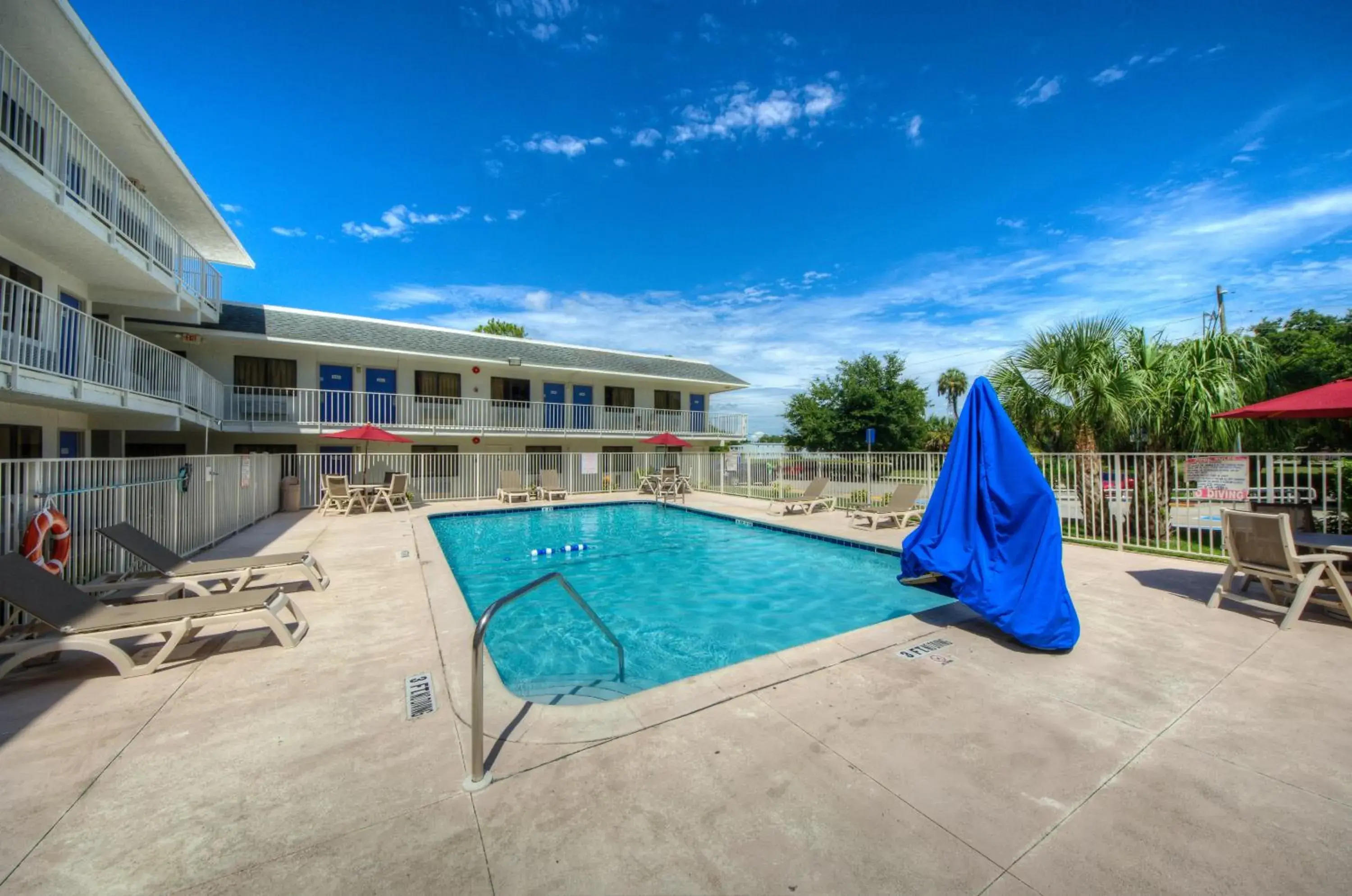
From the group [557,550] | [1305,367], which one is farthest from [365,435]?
[1305,367]

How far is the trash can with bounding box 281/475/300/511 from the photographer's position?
1567cm

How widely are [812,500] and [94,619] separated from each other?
13.3m

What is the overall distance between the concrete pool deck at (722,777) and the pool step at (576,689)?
2.92 ft

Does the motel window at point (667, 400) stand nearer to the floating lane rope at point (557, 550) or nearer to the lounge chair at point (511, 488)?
the lounge chair at point (511, 488)

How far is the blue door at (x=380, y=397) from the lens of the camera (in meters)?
19.3

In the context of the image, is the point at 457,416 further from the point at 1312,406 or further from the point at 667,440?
the point at 1312,406

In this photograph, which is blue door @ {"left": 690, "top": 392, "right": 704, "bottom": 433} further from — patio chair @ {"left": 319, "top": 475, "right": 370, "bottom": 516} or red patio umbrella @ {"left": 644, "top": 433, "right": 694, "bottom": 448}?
patio chair @ {"left": 319, "top": 475, "right": 370, "bottom": 516}

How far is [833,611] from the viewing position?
7.19 metres

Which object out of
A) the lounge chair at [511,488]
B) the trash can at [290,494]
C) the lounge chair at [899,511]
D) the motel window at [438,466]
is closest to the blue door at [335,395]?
the motel window at [438,466]

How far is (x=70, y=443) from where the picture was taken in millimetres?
10500

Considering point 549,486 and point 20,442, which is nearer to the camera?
point 20,442

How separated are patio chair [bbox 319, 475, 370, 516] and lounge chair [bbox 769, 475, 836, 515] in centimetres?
1202

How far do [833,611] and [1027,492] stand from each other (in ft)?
11.0

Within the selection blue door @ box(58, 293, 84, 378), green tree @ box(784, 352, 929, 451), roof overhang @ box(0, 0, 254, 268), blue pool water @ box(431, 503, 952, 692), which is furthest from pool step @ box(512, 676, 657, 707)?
green tree @ box(784, 352, 929, 451)
